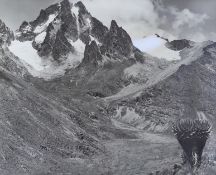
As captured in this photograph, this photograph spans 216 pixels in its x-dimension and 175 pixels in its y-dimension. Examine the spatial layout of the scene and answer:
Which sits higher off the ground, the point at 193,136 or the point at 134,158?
the point at 193,136

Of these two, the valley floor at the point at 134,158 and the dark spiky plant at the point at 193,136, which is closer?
the dark spiky plant at the point at 193,136

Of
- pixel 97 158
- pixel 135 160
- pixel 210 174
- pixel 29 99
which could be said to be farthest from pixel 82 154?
pixel 210 174

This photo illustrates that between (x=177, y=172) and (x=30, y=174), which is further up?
(x=177, y=172)

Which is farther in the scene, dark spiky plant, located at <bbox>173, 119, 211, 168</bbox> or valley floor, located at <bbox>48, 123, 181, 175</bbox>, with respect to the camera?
valley floor, located at <bbox>48, 123, 181, 175</bbox>

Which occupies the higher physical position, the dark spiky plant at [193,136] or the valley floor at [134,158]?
the dark spiky plant at [193,136]

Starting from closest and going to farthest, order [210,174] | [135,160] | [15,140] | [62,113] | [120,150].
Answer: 1. [210,174]
2. [15,140]
3. [135,160]
4. [120,150]
5. [62,113]

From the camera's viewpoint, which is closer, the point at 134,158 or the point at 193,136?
the point at 193,136

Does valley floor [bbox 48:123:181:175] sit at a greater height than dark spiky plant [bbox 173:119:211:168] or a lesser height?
lesser

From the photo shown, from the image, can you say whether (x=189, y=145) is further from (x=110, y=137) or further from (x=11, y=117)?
(x=110, y=137)
